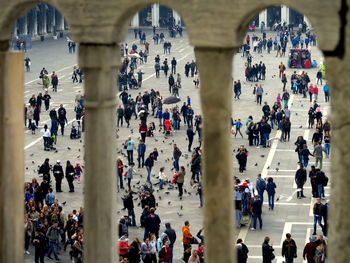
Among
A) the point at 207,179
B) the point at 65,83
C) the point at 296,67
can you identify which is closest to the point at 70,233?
the point at 207,179

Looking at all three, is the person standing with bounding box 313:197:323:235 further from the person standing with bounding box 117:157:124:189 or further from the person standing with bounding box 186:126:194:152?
the person standing with bounding box 186:126:194:152

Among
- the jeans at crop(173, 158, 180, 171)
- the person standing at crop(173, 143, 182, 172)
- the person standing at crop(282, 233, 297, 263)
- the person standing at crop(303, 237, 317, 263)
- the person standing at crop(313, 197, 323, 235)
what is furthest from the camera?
the jeans at crop(173, 158, 180, 171)

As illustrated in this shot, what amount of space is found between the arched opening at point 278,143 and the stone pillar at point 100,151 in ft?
8.56

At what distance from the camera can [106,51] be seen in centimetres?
1961

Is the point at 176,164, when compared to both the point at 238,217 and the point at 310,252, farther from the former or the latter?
the point at 310,252

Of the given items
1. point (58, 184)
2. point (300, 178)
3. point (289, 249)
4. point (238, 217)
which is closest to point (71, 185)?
point (58, 184)

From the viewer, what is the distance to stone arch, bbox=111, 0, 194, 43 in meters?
18.6

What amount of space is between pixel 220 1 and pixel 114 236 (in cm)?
465

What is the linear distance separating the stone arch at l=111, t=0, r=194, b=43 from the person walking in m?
27.9

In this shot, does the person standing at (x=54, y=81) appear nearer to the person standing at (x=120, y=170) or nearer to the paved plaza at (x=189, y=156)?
the paved plaza at (x=189, y=156)

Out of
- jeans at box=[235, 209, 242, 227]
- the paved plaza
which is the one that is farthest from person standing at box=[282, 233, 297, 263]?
jeans at box=[235, 209, 242, 227]

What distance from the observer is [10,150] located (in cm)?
2102

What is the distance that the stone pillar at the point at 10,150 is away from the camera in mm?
21016

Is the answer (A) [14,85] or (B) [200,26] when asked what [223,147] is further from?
(A) [14,85]
